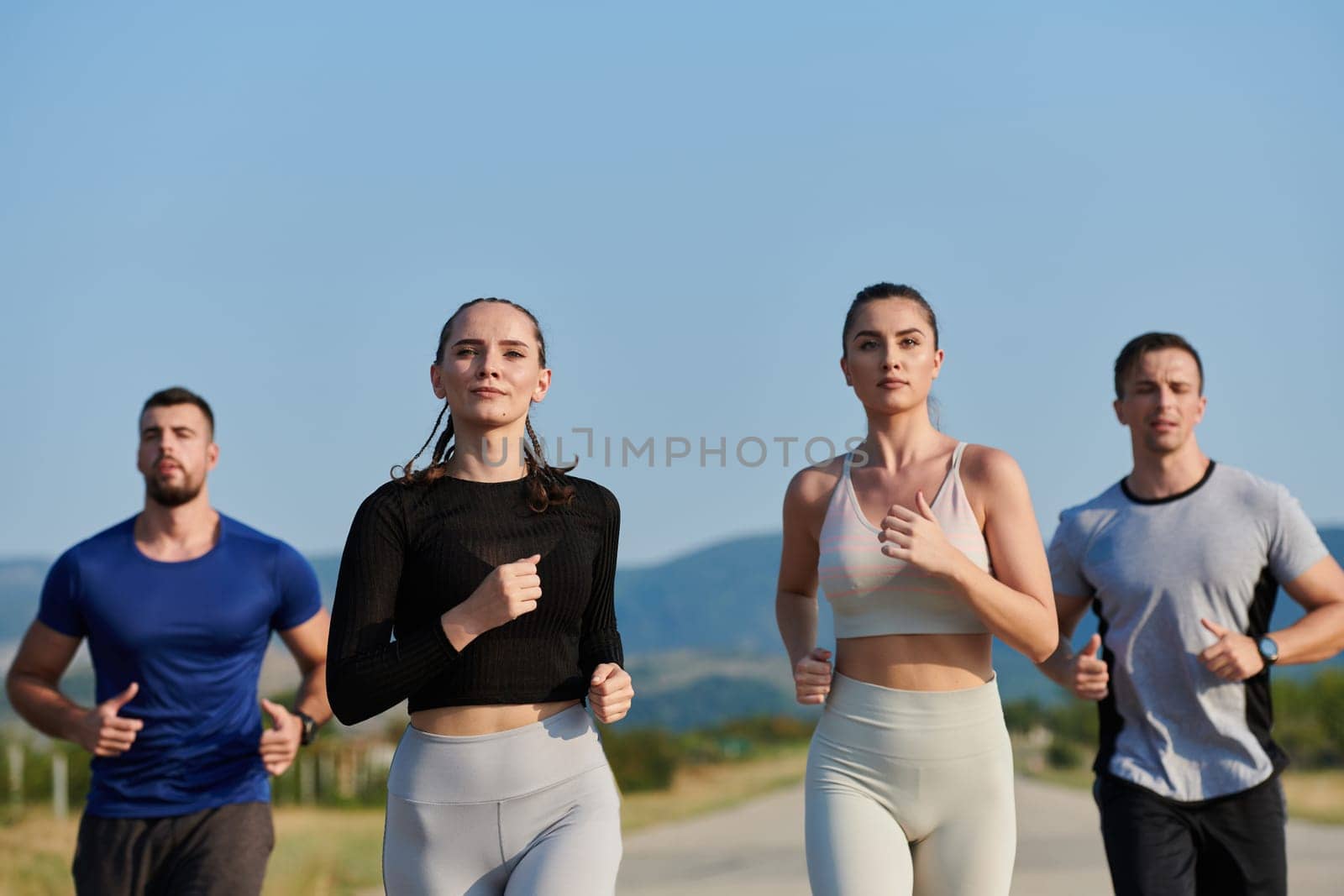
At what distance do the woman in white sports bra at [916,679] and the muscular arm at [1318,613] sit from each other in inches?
62.4

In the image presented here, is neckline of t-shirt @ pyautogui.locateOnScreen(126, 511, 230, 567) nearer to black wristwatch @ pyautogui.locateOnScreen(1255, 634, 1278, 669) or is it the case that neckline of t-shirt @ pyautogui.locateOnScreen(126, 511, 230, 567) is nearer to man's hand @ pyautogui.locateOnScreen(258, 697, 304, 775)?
man's hand @ pyautogui.locateOnScreen(258, 697, 304, 775)

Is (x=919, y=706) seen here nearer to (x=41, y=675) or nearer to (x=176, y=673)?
(x=176, y=673)

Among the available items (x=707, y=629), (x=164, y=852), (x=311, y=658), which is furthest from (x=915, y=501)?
(x=707, y=629)

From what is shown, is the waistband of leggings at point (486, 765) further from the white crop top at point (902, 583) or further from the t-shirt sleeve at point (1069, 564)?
the t-shirt sleeve at point (1069, 564)

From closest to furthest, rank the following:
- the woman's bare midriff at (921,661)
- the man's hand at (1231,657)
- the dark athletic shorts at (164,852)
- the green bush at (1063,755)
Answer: the woman's bare midriff at (921,661) < the man's hand at (1231,657) < the dark athletic shorts at (164,852) < the green bush at (1063,755)

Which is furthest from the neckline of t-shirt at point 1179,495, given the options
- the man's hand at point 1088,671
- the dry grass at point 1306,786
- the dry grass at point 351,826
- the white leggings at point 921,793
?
the dry grass at point 1306,786

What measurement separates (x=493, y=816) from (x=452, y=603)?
56 cm

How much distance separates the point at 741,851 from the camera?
624 inches

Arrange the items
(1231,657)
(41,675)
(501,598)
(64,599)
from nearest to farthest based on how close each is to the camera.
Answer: (501,598)
(1231,657)
(64,599)
(41,675)

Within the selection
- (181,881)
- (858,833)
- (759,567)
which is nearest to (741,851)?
(181,881)

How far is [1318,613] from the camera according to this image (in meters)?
5.65

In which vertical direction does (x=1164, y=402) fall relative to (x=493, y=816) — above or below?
above

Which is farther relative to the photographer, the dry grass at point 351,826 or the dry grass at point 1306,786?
the dry grass at point 1306,786

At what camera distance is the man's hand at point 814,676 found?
4.37 m
